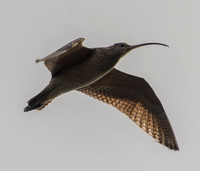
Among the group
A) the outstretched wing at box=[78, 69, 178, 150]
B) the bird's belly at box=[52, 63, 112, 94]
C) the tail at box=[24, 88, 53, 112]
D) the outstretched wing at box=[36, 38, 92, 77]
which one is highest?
the outstretched wing at box=[36, 38, 92, 77]

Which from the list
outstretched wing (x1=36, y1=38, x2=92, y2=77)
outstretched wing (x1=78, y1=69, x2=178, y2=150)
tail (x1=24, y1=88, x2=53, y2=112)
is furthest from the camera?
outstretched wing (x1=78, y1=69, x2=178, y2=150)

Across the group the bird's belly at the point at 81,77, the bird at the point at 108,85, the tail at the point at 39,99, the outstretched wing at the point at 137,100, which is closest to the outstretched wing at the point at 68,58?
the bird at the point at 108,85

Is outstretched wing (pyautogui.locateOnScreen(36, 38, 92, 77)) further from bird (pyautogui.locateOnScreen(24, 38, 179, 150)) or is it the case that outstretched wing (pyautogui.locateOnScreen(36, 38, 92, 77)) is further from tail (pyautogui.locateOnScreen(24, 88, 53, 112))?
tail (pyautogui.locateOnScreen(24, 88, 53, 112))

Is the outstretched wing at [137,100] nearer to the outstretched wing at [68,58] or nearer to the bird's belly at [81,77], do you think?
the bird's belly at [81,77]

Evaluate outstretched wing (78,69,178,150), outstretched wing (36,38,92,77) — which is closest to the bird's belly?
outstretched wing (36,38,92,77)

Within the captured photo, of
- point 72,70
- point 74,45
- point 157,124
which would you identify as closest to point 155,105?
point 157,124

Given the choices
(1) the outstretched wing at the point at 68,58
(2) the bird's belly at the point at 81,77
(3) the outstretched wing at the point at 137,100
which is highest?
(1) the outstretched wing at the point at 68,58

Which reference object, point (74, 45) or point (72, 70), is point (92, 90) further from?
point (74, 45)

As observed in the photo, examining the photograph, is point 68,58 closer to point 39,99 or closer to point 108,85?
point 39,99
